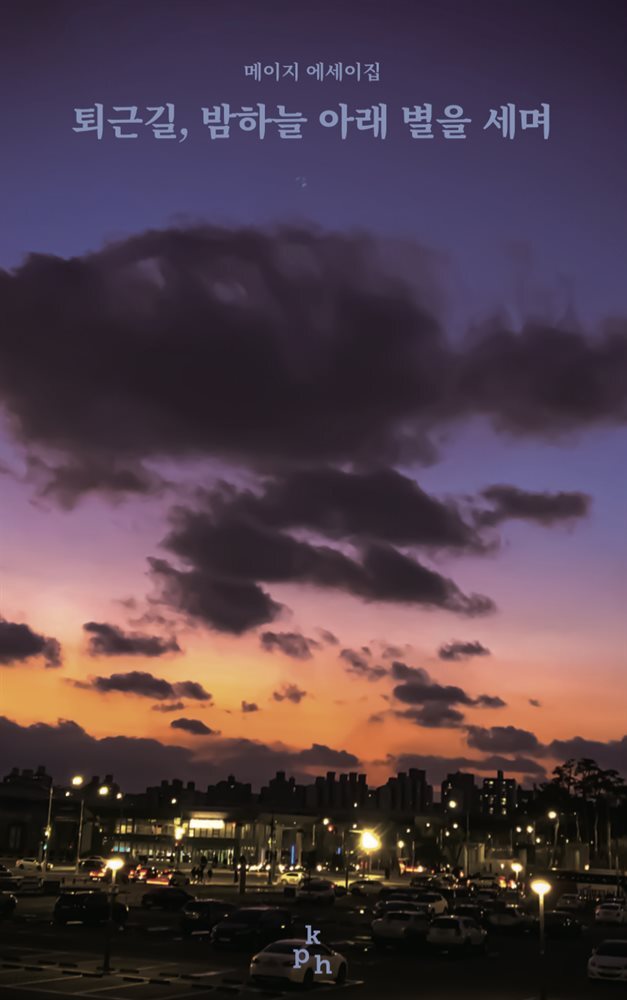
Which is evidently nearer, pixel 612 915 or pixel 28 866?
Answer: pixel 612 915

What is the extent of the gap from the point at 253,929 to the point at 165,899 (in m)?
24.1

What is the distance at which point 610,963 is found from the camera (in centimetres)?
3578

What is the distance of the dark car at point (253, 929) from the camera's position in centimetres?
4031

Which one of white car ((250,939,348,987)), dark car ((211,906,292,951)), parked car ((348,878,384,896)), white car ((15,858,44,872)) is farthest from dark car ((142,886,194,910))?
white car ((15,858,44,872))

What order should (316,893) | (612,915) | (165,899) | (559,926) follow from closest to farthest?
(559,926) < (165,899) < (612,915) < (316,893)

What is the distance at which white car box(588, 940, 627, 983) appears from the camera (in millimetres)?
35531

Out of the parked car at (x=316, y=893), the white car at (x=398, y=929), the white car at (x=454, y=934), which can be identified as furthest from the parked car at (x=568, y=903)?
the white car at (x=398, y=929)

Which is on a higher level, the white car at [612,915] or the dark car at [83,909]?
the dark car at [83,909]

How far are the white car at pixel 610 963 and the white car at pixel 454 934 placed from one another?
7.07 meters

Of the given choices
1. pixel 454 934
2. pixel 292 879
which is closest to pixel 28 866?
pixel 292 879

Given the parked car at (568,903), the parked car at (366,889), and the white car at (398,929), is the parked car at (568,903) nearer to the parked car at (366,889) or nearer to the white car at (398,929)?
the parked car at (366,889)

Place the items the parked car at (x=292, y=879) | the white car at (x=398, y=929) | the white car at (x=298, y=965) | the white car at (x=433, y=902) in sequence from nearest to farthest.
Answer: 1. the white car at (x=298, y=965)
2. the white car at (x=398, y=929)
3. the white car at (x=433, y=902)
4. the parked car at (x=292, y=879)

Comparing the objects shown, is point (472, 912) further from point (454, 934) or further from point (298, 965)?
point (298, 965)

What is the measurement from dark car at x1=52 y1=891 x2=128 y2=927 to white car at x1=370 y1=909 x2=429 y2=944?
1268 cm
